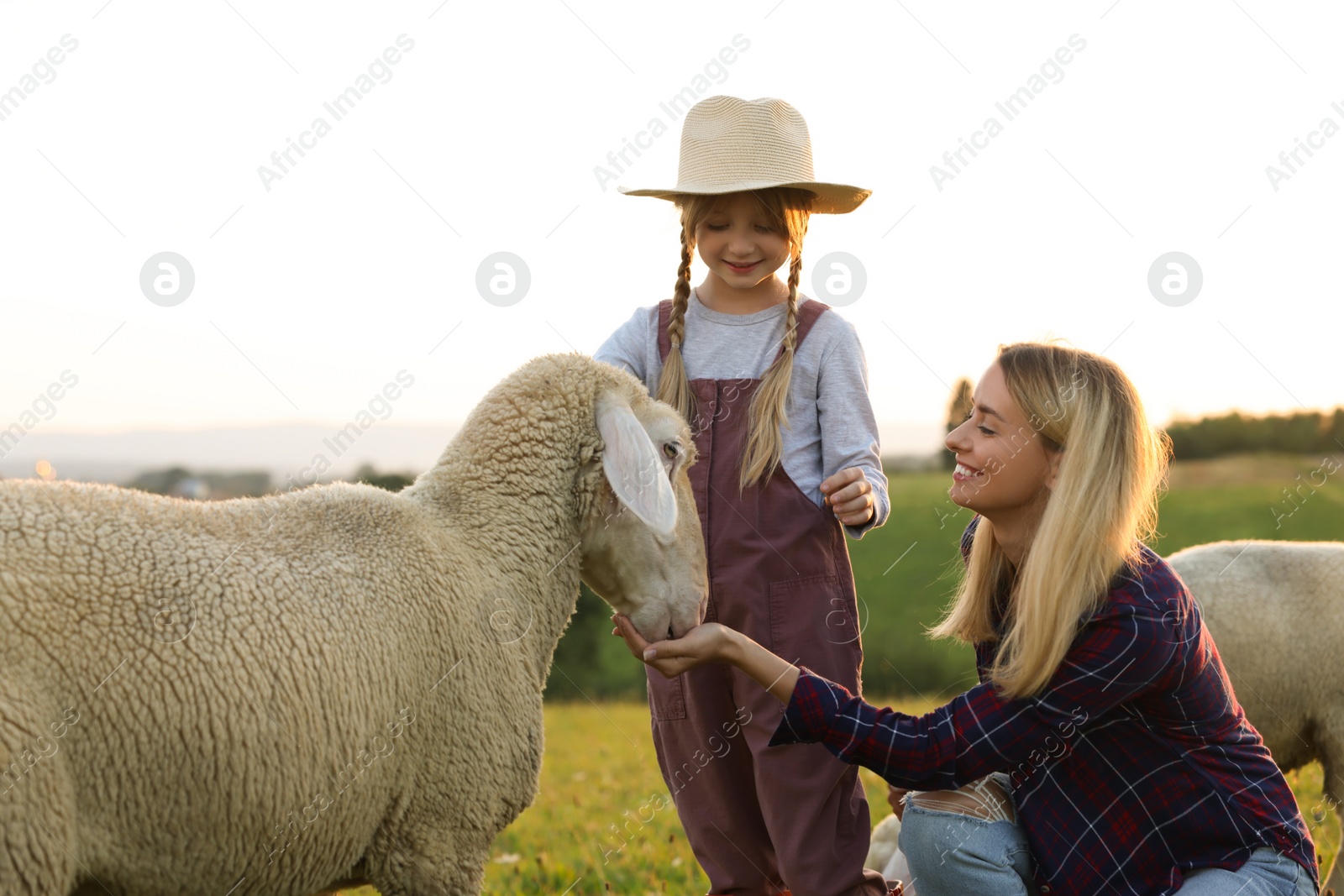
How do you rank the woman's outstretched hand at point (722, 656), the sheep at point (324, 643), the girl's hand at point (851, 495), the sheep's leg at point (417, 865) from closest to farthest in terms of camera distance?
1. the sheep at point (324, 643)
2. the sheep's leg at point (417, 865)
3. the woman's outstretched hand at point (722, 656)
4. the girl's hand at point (851, 495)

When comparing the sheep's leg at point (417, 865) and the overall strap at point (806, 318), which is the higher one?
the overall strap at point (806, 318)

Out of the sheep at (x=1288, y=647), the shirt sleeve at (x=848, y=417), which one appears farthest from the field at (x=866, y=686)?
the shirt sleeve at (x=848, y=417)

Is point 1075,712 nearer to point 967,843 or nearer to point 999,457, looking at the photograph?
point 967,843

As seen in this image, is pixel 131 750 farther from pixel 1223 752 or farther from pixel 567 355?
pixel 1223 752

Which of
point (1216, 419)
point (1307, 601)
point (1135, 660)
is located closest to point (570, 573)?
point (1135, 660)

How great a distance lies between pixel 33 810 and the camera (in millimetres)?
2260

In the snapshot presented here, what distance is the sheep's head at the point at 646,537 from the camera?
10.8 ft

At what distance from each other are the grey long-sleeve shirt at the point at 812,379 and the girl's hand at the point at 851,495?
0.19 ft

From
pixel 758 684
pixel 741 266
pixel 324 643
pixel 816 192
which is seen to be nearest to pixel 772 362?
pixel 741 266

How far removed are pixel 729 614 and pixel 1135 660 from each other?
145 centimetres

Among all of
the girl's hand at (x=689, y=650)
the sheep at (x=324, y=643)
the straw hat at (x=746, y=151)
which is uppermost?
the straw hat at (x=746, y=151)

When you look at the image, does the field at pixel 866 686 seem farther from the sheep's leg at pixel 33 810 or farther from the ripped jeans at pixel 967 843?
the sheep's leg at pixel 33 810

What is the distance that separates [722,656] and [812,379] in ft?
4.00

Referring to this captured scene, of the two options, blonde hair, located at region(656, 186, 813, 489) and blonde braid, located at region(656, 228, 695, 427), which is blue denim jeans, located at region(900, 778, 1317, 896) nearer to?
blonde hair, located at region(656, 186, 813, 489)
